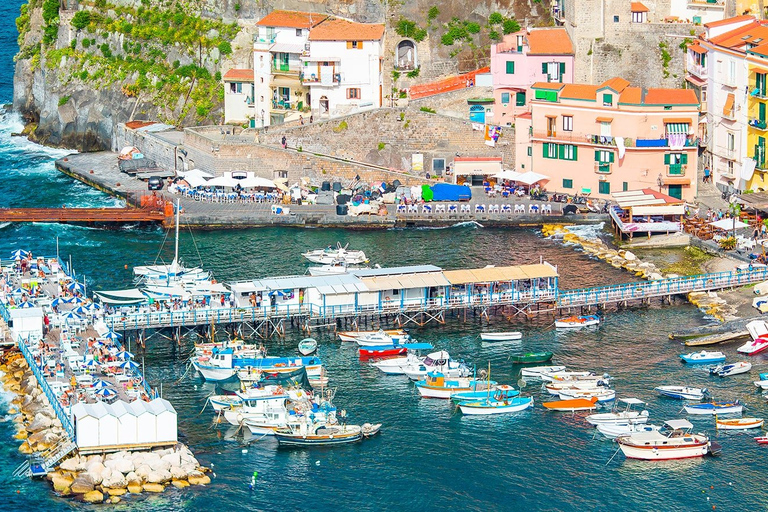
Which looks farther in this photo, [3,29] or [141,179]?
[3,29]

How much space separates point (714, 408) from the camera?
259 ft

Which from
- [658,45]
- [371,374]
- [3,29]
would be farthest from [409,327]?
[3,29]

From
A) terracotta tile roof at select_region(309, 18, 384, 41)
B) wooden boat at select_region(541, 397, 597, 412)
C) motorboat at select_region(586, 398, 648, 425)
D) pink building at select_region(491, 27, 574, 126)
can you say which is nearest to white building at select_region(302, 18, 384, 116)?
terracotta tile roof at select_region(309, 18, 384, 41)

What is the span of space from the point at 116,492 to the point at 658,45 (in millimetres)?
61396

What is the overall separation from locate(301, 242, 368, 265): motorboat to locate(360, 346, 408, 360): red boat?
15266 millimetres

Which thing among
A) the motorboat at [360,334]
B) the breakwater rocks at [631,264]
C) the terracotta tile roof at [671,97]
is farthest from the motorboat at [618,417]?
the terracotta tile roof at [671,97]

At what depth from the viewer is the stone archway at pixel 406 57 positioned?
12225cm

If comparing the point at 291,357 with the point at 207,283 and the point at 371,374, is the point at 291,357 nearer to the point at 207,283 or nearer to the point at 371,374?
the point at 371,374

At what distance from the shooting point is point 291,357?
86.6 m

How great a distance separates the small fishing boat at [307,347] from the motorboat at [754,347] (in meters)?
22.4

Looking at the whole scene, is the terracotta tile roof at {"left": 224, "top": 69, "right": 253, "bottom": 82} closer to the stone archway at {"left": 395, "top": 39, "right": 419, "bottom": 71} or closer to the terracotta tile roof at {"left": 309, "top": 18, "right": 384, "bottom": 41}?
the terracotta tile roof at {"left": 309, "top": 18, "right": 384, "bottom": 41}

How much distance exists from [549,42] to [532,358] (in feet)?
126

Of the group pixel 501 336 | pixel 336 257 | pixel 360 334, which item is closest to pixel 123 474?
pixel 360 334

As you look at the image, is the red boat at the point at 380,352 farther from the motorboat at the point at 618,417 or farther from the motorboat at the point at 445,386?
the motorboat at the point at 618,417
